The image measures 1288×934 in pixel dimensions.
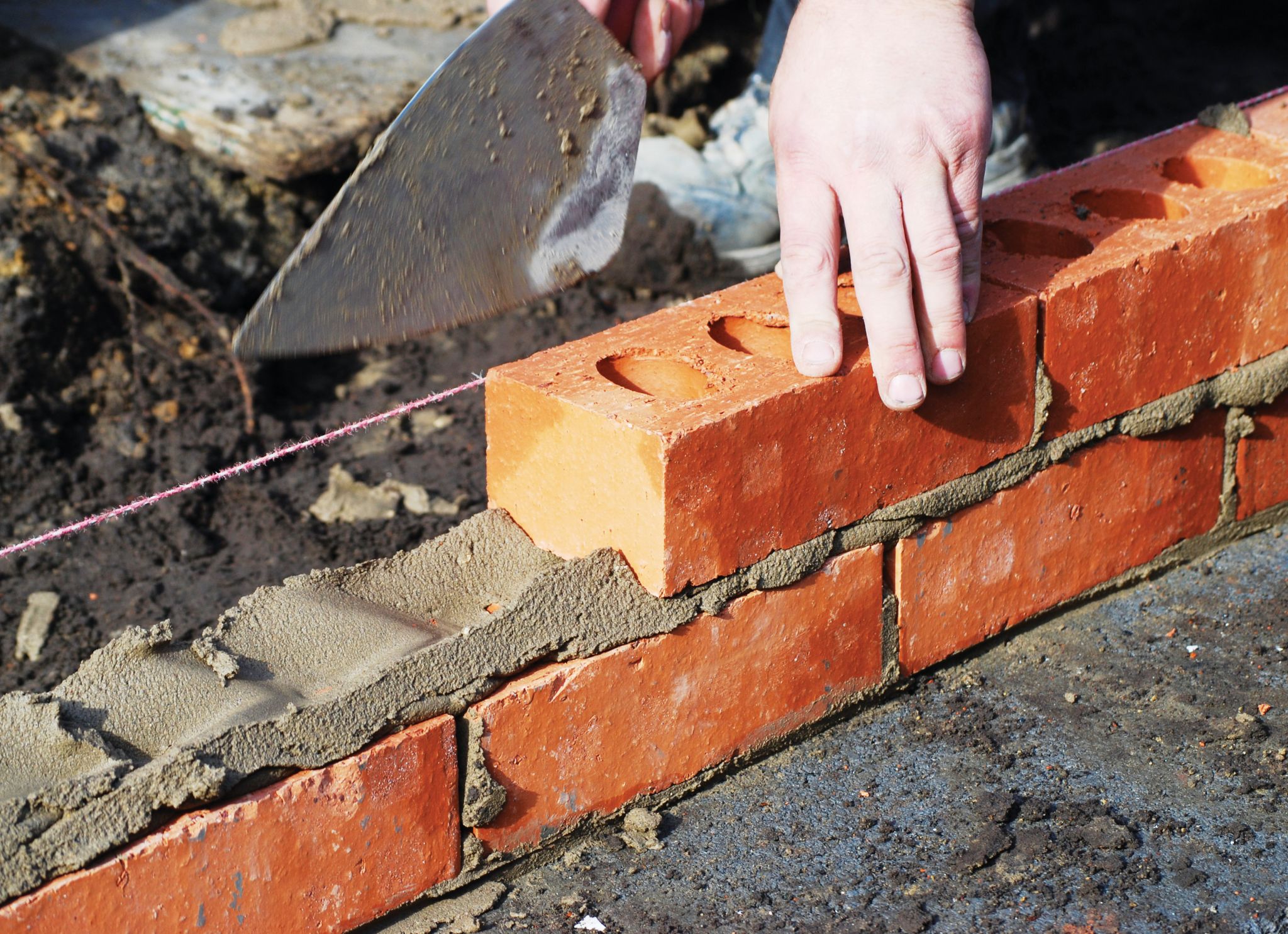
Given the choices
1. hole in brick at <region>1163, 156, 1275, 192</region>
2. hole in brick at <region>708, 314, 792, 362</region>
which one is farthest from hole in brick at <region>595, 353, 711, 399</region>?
hole in brick at <region>1163, 156, 1275, 192</region>

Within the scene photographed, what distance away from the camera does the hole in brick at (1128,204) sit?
300cm

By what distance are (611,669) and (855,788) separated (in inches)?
21.2

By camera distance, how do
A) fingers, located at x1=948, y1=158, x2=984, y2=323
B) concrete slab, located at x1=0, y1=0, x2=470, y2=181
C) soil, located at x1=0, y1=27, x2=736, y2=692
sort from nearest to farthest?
fingers, located at x1=948, y1=158, x2=984, y2=323, soil, located at x1=0, y1=27, x2=736, y2=692, concrete slab, located at x1=0, y1=0, x2=470, y2=181

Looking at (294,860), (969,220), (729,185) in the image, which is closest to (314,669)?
(294,860)

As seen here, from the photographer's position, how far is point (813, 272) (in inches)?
92.7

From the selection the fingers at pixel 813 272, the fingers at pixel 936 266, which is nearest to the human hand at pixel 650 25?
the fingers at pixel 813 272

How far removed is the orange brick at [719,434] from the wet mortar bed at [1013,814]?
46cm

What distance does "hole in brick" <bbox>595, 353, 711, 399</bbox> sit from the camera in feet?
8.31

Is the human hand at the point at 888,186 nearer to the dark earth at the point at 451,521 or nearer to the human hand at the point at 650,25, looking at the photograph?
the human hand at the point at 650,25

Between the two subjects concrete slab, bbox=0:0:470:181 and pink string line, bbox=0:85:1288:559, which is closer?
pink string line, bbox=0:85:1288:559

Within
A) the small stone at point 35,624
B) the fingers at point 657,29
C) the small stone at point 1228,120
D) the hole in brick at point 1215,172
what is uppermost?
the fingers at point 657,29

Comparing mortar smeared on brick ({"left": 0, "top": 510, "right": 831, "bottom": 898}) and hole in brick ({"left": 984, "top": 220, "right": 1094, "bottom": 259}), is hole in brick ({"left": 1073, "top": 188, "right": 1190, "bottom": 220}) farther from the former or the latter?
mortar smeared on brick ({"left": 0, "top": 510, "right": 831, "bottom": 898})

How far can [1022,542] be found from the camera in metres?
2.82

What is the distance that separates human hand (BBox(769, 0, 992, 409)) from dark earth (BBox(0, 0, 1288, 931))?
74 centimetres
